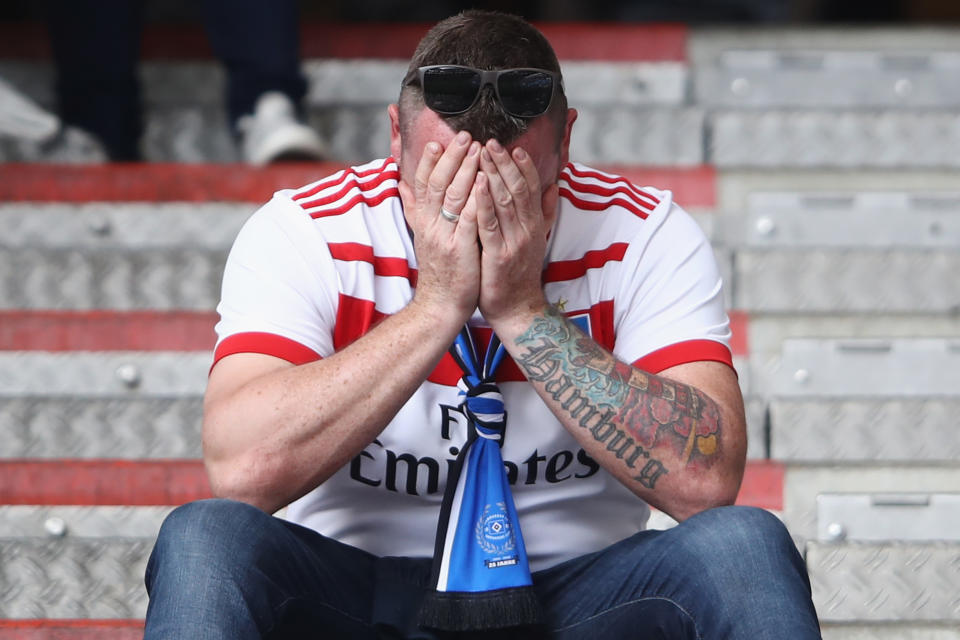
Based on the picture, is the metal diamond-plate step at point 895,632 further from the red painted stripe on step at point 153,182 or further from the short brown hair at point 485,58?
the red painted stripe on step at point 153,182

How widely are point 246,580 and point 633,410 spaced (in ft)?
1.52

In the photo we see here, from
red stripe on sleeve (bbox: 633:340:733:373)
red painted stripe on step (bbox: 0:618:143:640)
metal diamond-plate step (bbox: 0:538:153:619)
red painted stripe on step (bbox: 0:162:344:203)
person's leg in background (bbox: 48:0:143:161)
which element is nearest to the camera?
red stripe on sleeve (bbox: 633:340:733:373)

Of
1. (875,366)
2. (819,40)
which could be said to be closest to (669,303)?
(875,366)

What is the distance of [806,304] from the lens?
2.54 m

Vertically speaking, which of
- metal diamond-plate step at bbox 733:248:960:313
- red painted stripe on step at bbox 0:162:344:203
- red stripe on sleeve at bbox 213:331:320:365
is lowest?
metal diamond-plate step at bbox 733:248:960:313

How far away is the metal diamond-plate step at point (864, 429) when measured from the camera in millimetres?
2268

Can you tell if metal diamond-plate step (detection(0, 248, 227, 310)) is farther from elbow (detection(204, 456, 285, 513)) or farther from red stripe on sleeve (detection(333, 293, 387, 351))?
elbow (detection(204, 456, 285, 513))

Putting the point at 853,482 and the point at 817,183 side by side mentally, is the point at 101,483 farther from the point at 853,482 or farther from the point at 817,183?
the point at 817,183

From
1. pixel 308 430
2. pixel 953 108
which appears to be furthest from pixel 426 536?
pixel 953 108

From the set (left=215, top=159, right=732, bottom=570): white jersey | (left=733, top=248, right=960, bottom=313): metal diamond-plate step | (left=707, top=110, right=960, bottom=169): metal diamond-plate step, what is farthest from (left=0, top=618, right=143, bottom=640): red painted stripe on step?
(left=707, top=110, right=960, bottom=169): metal diamond-plate step

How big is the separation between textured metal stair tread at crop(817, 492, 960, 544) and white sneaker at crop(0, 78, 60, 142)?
178 cm

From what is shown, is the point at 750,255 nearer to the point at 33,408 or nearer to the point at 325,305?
the point at 325,305

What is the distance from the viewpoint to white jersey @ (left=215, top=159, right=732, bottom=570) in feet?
5.30

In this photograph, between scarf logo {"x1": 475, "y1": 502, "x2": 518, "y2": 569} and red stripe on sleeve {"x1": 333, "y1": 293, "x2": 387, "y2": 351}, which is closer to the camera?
scarf logo {"x1": 475, "y1": 502, "x2": 518, "y2": 569}
